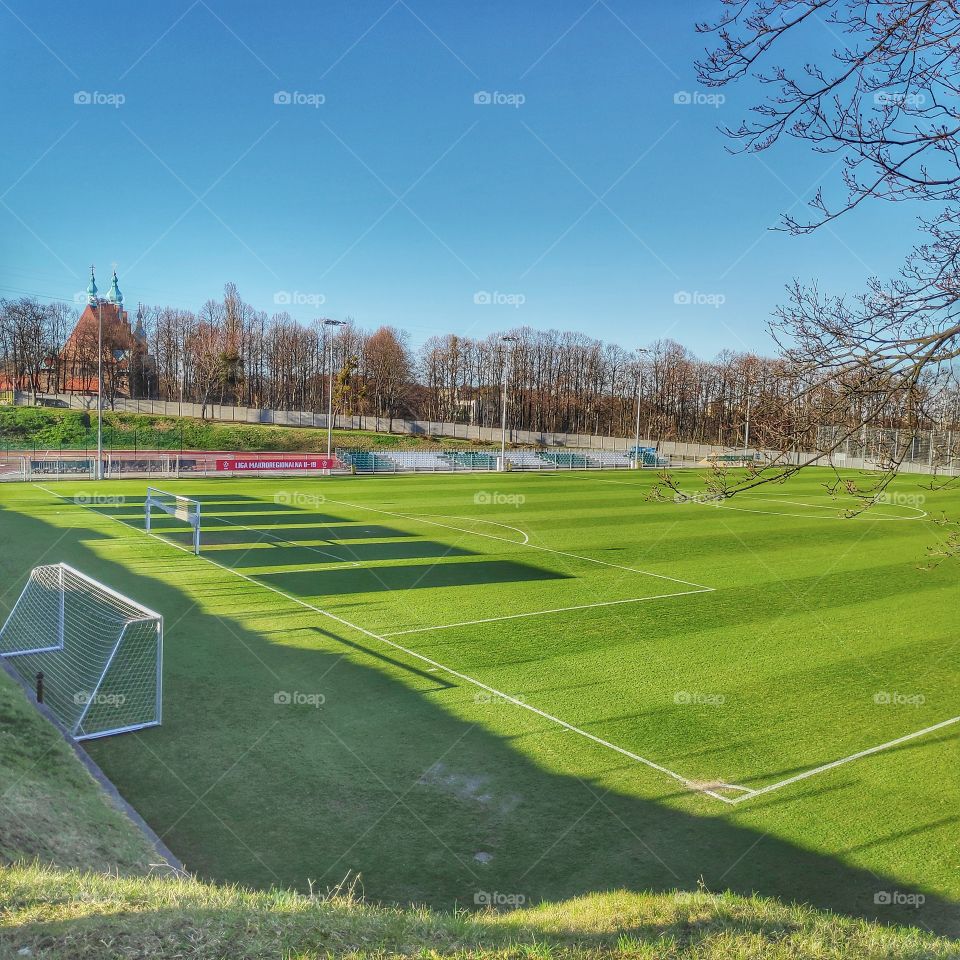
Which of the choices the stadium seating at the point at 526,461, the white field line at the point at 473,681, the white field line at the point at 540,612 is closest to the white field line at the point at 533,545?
the white field line at the point at 540,612

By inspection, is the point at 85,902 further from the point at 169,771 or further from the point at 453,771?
the point at 453,771

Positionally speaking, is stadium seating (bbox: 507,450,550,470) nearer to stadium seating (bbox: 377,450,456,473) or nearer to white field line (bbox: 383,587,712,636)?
stadium seating (bbox: 377,450,456,473)

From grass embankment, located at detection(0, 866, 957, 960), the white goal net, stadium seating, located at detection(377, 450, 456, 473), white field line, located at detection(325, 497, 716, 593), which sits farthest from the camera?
stadium seating, located at detection(377, 450, 456, 473)

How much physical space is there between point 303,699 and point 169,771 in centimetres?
256

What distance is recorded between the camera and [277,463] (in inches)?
1886

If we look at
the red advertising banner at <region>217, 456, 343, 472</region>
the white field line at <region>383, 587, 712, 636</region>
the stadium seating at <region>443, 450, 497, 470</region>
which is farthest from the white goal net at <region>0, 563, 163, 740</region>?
the stadium seating at <region>443, 450, 497, 470</region>

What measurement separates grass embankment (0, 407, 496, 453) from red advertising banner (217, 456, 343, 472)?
41.5ft

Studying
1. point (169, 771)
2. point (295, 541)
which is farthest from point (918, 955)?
point (295, 541)

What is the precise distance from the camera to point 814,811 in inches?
339

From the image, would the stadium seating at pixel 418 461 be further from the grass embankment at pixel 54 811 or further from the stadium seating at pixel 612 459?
the grass embankment at pixel 54 811

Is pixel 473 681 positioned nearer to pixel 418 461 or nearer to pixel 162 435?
pixel 418 461

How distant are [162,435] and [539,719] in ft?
209

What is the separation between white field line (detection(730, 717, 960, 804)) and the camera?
897 cm

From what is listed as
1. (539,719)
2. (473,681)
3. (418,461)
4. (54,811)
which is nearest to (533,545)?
(473,681)
